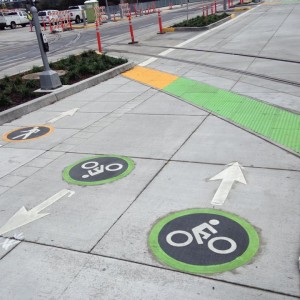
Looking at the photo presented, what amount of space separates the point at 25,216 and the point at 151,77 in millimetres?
8196

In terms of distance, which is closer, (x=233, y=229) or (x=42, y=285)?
(x=42, y=285)

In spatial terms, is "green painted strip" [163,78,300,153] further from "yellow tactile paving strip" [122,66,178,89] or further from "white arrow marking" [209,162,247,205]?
"white arrow marking" [209,162,247,205]

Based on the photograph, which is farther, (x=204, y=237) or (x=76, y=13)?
(x=76, y=13)

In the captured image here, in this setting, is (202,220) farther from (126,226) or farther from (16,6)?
(16,6)

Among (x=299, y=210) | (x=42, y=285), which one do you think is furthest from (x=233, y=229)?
(x=42, y=285)

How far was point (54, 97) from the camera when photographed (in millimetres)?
10000

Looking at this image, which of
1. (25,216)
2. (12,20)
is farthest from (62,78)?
(12,20)

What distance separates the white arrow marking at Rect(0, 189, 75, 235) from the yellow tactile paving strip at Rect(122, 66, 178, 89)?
6.35 metres

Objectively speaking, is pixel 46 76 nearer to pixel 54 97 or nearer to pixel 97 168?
pixel 54 97

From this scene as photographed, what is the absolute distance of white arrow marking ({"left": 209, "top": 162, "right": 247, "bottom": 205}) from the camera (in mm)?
4555

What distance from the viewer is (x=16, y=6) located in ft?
280

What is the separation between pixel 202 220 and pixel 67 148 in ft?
11.0

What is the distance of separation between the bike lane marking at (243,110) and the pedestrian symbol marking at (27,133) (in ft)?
10.9

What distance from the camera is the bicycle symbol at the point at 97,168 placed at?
5555 mm
